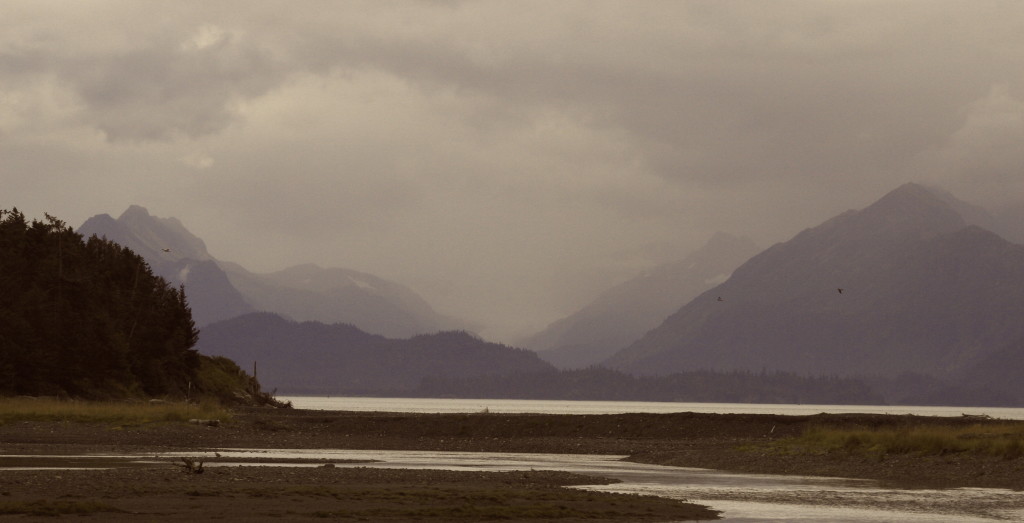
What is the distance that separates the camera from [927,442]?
5103cm

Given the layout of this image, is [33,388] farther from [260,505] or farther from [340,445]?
[260,505]

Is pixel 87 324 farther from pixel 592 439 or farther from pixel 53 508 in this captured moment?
pixel 53 508

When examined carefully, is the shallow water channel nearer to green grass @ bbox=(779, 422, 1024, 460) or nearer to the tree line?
green grass @ bbox=(779, 422, 1024, 460)

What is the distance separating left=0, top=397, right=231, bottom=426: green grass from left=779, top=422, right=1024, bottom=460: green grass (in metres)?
33.8

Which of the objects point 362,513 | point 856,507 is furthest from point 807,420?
point 362,513

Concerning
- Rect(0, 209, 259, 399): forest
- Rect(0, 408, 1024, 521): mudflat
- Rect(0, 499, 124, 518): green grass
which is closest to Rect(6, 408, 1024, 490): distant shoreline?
Rect(0, 408, 1024, 521): mudflat

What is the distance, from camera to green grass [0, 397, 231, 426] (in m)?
69.4

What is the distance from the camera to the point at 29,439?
59.0 metres

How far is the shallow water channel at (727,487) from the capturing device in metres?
33.8

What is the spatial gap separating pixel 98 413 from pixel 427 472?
33.3 metres

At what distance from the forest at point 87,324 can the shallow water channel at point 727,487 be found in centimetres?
4047

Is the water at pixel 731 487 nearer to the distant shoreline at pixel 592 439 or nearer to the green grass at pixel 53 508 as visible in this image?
the distant shoreline at pixel 592 439

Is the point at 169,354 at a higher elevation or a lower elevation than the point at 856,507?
higher

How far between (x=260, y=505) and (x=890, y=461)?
28.0 metres
